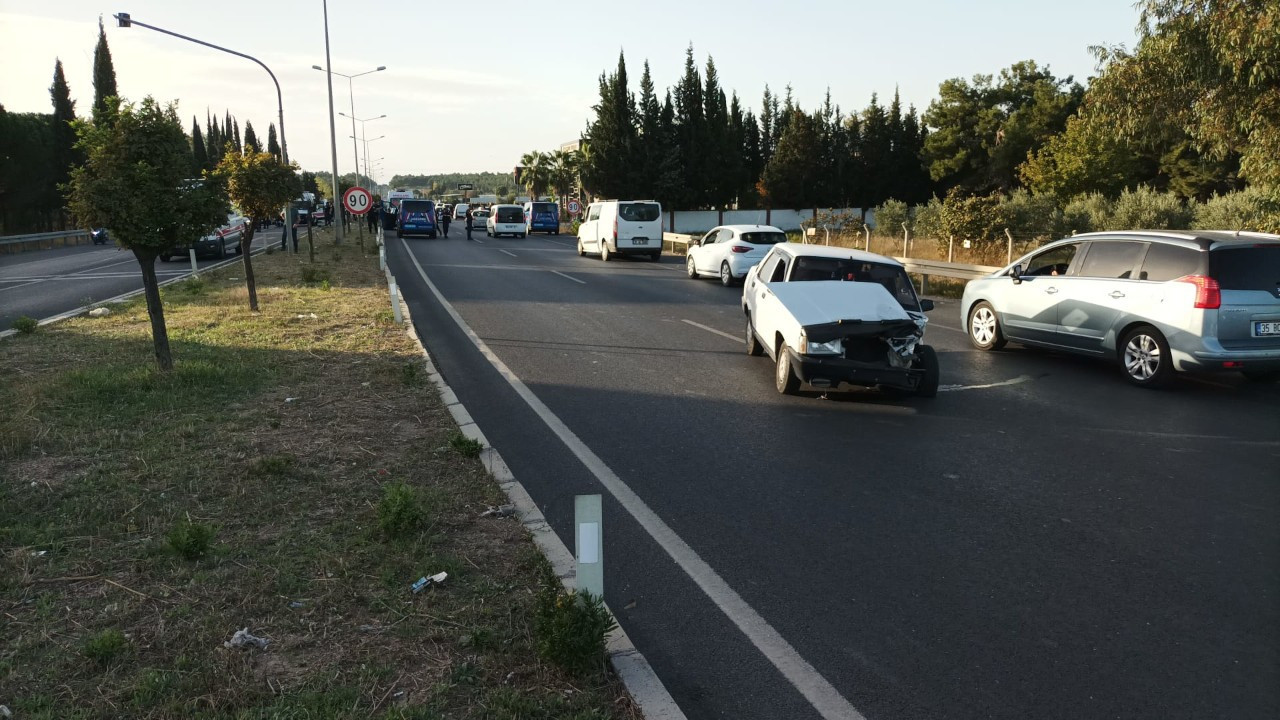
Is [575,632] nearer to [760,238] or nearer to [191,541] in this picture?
[191,541]

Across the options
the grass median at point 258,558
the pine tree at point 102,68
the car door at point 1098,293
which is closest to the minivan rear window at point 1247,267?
the car door at point 1098,293

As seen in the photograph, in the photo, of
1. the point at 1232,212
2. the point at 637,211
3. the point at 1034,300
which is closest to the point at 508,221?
the point at 637,211

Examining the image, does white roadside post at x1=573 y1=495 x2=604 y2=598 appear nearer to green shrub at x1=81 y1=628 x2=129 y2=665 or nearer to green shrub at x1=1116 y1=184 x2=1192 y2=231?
green shrub at x1=81 y1=628 x2=129 y2=665

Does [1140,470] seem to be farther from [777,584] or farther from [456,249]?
[456,249]

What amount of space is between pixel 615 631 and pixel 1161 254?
8.42 m

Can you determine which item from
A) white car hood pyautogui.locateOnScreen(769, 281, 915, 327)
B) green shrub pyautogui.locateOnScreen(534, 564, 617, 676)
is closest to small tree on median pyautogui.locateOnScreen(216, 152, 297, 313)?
white car hood pyautogui.locateOnScreen(769, 281, 915, 327)

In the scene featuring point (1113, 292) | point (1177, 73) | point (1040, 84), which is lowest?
point (1113, 292)

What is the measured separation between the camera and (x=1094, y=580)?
4.89 metres

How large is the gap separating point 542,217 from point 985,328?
1839 inches

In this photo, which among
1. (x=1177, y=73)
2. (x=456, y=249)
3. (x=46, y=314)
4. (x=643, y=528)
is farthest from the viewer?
(x=456, y=249)

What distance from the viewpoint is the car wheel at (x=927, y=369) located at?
9.20 meters

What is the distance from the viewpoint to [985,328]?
12.5 m

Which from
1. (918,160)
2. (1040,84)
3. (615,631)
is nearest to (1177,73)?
(615,631)

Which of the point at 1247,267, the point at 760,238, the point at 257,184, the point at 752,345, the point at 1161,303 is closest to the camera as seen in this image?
the point at 1247,267
